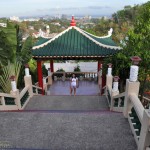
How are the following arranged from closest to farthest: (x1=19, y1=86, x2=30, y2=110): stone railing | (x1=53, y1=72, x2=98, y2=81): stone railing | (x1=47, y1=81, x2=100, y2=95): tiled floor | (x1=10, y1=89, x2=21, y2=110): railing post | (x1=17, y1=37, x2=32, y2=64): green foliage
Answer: (x1=10, y1=89, x2=21, y2=110): railing post
(x1=19, y1=86, x2=30, y2=110): stone railing
(x1=17, y1=37, x2=32, y2=64): green foliage
(x1=47, y1=81, x2=100, y2=95): tiled floor
(x1=53, y1=72, x2=98, y2=81): stone railing

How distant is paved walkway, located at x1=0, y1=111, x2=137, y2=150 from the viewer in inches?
215

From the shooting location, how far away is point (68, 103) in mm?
10406

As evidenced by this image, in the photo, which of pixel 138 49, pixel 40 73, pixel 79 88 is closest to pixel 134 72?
pixel 138 49

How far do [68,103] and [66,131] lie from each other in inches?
169

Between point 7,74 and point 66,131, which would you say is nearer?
point 66,131

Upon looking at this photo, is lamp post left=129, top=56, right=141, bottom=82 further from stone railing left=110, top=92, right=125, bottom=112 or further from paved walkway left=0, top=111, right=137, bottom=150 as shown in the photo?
paved walkway left=0, top=111, right=137, bottom=150

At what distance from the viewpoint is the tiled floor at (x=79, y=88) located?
46.4 feet

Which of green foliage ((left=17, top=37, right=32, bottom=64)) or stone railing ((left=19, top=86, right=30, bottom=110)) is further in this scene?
green foliage ((left=17, top=37, right=32, bottom=64))

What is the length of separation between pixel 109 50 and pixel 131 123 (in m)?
6.76

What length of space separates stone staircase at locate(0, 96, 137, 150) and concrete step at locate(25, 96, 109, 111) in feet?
7.87

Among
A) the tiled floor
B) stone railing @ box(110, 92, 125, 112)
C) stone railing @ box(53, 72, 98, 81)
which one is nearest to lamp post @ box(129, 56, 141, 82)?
stone railing @ box(110, 92, 125, 112)

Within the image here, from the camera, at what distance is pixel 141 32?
35.5ft

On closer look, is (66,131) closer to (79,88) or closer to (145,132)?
(145,132)

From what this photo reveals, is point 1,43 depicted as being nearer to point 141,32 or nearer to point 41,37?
point 41,37
